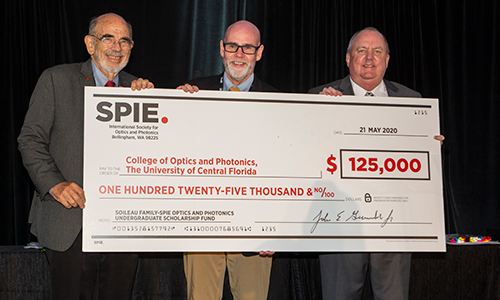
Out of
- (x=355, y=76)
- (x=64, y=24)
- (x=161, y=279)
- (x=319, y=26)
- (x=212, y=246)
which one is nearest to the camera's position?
(x=212, y=246)

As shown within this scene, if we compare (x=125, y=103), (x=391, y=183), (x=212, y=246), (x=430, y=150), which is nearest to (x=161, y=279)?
(x=212, y=246)

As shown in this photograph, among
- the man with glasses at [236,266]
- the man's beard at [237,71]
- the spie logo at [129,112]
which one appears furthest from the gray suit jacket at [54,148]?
the man's beard at [237,71]

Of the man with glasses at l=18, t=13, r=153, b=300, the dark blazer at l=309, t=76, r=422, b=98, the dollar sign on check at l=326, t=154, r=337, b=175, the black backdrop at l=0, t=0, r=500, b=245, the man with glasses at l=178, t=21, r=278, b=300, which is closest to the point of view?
the man with glasses at l=18, t=13, r=153, b=300

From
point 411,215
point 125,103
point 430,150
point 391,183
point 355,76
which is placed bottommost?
point 411,215

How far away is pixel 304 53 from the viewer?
364 centimetres

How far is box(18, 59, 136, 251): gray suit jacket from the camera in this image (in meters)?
1.78

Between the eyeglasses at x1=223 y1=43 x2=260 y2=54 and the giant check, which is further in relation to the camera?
the eyeglasses at x1=223 y1=43 x2=260 y2=54

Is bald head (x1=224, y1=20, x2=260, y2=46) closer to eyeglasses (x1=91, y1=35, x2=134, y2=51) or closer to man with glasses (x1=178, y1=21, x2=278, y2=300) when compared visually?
man with glasses (x1=178, y1=21, x2=278, y2=300)

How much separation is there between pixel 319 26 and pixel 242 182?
2.28 m

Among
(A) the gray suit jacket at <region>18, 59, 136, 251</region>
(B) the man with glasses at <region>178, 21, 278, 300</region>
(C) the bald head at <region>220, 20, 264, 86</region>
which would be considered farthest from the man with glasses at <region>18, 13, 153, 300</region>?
(C) the bald head at <region>220, 20, 264, 86</region>

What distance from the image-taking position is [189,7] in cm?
344

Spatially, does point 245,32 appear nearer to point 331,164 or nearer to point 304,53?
point 331,164

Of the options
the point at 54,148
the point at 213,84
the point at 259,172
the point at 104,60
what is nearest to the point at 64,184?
the point at 54,148

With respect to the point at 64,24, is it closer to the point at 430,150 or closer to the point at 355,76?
the point at 355,76
